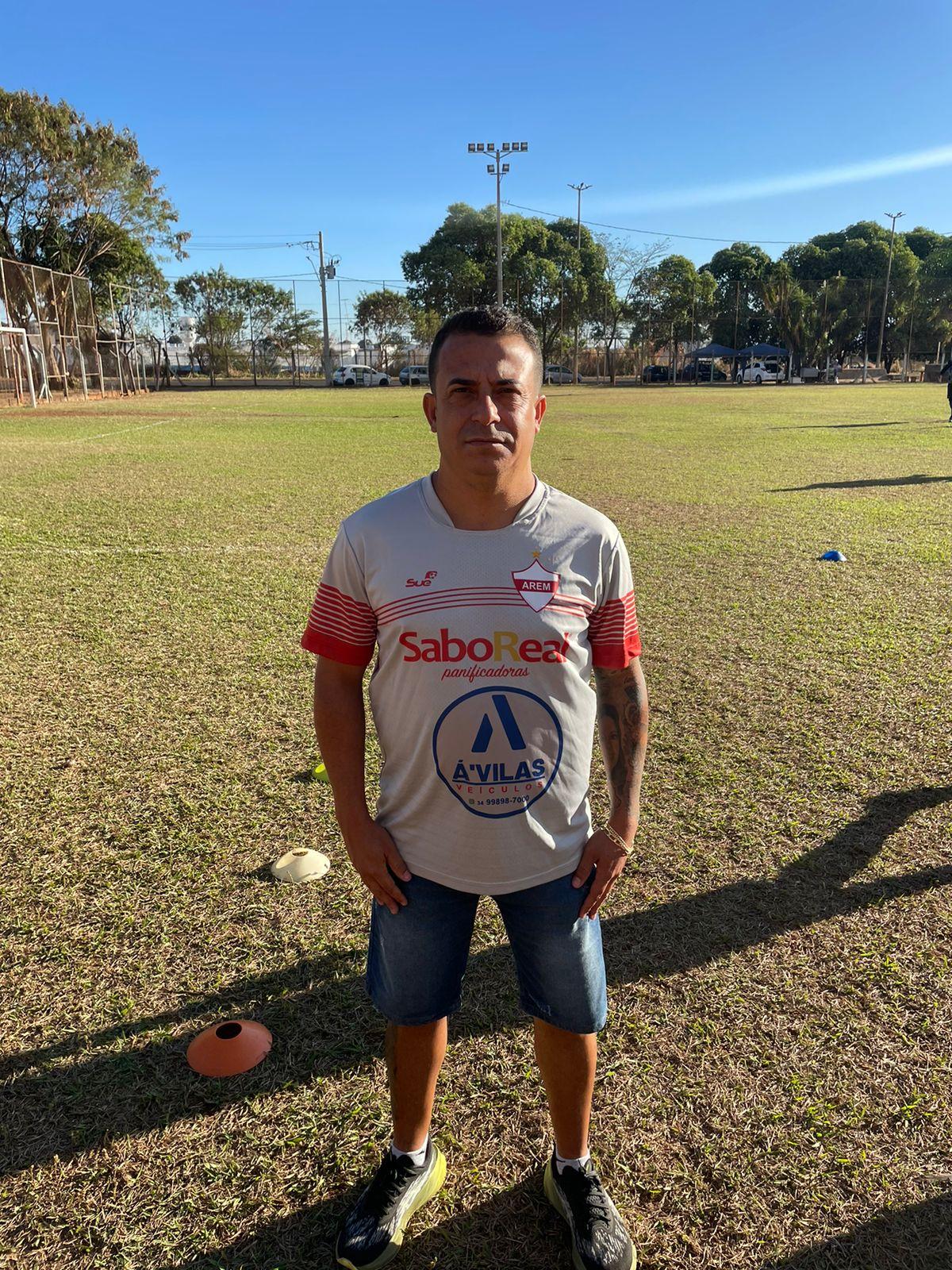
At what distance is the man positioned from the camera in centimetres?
166

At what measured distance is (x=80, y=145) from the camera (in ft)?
126

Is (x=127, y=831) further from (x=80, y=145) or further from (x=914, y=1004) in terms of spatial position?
(x=80, y=145)

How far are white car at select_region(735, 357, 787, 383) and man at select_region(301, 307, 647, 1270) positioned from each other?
7203 centimetres

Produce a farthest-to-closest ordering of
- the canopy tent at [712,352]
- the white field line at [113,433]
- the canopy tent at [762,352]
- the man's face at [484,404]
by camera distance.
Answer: the canopy tent at [762,352] → the canopy tent at [712,352] → the white field line at [113,433] → the man's face at [484,404]

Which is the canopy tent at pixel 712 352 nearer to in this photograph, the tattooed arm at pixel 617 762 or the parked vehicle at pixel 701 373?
the parked vehicle at pixel 701 373

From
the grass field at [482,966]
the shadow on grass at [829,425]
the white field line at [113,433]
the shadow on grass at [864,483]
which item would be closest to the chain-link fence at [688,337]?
the white field line at [113,433]

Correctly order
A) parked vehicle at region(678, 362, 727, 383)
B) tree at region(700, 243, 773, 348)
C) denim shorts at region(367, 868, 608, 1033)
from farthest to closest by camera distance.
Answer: tree at region(700, 243, 773, 348), parked vehicle at region(678, 362, 727, 383), denim shorts at region(367, 868, 608, 1033)

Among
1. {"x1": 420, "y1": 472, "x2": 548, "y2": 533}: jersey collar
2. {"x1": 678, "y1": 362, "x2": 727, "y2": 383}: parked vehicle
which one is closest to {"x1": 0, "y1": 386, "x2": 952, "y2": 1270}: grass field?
{"x1": 420, "y1": 472, "x2": 548, "y2": 533}: jersey collar

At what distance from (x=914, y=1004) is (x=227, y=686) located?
3.75 metres

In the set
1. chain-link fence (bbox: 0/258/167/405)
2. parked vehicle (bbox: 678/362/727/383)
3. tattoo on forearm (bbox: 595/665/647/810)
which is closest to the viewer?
tattoo on forearm (bbox: 595/665/647/810)

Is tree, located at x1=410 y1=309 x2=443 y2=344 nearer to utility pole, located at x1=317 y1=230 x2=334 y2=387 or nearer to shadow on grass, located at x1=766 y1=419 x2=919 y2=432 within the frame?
utility pole, located at x1=317 y1=230 x2=334 y2=387

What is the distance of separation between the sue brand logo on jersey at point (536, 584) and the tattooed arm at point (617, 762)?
272 millimetres

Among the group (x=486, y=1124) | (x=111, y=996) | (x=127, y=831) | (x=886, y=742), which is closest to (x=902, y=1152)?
(x=486, y=1124)

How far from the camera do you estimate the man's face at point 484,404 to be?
1649 mm
